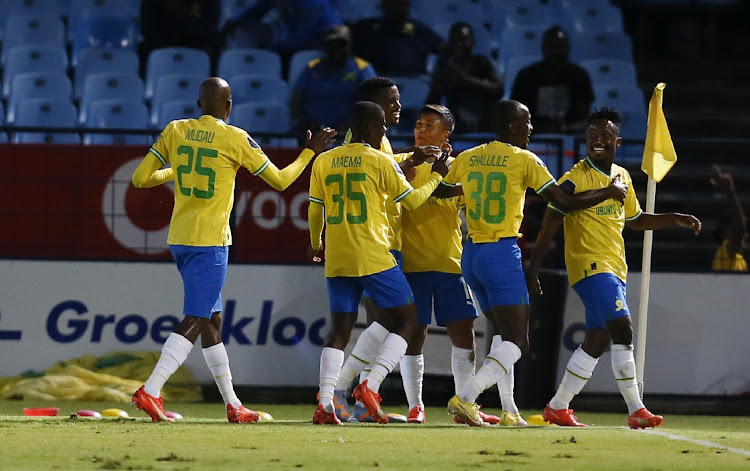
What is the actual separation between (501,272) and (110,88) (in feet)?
25.3

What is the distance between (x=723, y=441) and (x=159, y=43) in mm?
10122

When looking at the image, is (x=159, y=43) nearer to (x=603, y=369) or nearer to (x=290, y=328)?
(x=290, y=328)

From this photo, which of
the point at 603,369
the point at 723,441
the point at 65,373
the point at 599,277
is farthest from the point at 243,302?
the point at 723,441

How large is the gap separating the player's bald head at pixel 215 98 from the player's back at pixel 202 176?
72 millimetres

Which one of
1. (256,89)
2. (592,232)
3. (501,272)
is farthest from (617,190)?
(256,89)

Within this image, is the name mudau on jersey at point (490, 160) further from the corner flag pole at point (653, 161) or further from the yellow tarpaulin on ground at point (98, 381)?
the yellow tarpaulin on ground at point (98, 381)

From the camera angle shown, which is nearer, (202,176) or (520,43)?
(202,176)

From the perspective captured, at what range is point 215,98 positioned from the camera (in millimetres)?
9125

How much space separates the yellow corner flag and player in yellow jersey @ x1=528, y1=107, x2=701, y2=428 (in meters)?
0.93

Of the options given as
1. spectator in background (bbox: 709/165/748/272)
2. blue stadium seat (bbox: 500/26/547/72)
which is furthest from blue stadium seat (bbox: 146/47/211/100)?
spectator in background (bbox: 709/165/748/272)

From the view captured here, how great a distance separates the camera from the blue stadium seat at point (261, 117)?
14945 mm

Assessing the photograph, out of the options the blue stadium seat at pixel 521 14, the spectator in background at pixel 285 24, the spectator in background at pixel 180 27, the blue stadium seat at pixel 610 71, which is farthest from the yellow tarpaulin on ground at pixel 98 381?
the blue stadium seat at pixel 521 14

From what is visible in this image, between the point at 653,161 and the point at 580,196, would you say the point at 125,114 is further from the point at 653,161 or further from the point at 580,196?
the point at 580,196

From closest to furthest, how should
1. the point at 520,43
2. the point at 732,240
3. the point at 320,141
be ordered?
the point at 320,141
the point at 732,240
the point at 520,43
